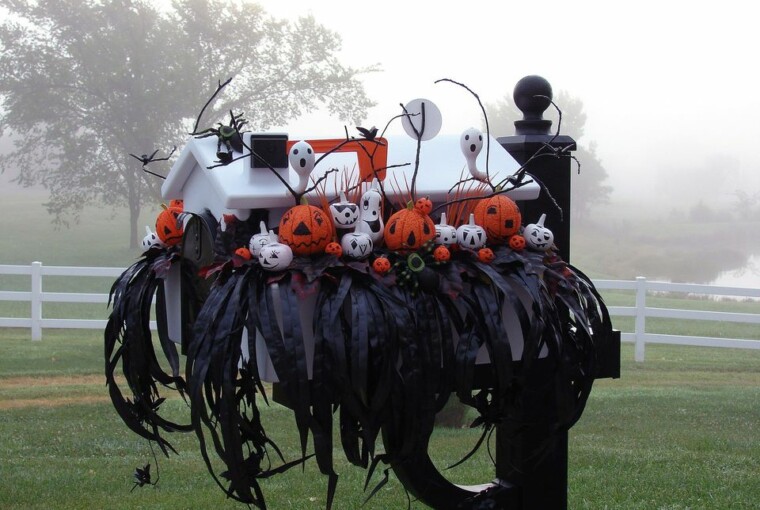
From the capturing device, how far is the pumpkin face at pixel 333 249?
1596mm

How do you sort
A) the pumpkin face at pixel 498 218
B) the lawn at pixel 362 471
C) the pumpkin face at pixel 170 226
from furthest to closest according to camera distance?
the lawn at pixel 362 471 < the pumpkin face at pixel 170 226 < the pumpkin face at pixel 498 218

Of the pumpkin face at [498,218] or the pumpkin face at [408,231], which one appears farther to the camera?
the pumpkin face at [498,218]

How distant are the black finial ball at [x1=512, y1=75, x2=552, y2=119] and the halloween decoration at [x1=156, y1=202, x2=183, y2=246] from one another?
927mm

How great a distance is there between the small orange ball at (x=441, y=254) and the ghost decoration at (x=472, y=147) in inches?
10.7

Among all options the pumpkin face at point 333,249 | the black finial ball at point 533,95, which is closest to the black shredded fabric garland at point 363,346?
the pumpkin face at point 333,249

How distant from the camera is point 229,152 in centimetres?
168

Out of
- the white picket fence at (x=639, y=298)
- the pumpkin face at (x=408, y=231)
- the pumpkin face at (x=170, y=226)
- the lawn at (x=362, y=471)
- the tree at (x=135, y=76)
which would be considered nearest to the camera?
the pumpkin face at (x=408, y=231)

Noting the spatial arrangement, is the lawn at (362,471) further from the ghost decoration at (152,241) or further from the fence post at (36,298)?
the ghost decoration at (152,241)

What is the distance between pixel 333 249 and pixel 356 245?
0.14ft

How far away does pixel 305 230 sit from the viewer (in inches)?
61.7

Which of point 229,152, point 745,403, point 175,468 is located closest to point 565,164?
point 229,152

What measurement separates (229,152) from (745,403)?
6.43 m

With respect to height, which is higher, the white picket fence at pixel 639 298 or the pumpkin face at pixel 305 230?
the pumpkin face at pixel 305 230

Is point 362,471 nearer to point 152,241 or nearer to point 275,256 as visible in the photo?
point 152,241
